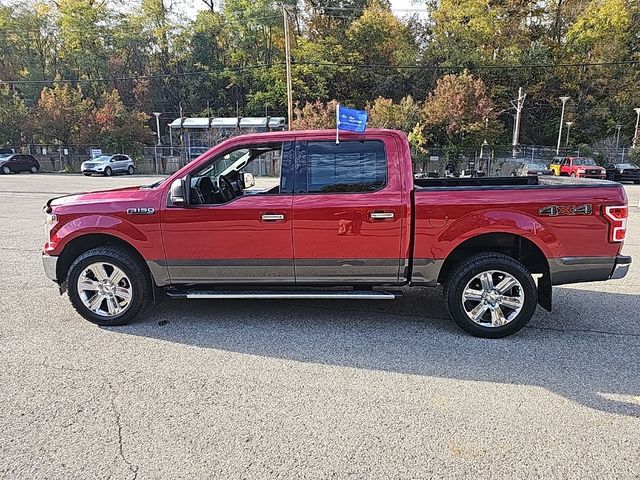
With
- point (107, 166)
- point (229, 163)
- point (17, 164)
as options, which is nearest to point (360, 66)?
point (107, 166)

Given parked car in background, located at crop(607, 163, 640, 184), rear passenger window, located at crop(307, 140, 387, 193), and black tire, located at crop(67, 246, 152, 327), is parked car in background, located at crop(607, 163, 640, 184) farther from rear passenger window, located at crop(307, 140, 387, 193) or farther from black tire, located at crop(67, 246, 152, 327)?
black tire, located at crop(67, 246, 152, 327)

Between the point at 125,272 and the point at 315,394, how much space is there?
244 cm

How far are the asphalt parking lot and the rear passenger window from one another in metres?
1.44

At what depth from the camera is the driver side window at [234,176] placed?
4.62 metres

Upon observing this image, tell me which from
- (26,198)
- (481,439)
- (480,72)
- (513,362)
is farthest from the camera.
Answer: (480,72)

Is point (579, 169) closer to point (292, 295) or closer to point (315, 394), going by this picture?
point (292, 295)

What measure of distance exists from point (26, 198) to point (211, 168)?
1560 cm

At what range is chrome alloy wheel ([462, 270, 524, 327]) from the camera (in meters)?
4.43

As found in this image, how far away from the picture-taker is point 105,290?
479cm

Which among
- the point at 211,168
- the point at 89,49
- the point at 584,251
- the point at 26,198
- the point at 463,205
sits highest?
the point at 89,49

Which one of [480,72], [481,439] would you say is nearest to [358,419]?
[481,439]

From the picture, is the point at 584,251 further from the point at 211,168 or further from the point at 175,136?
the point at 175,136

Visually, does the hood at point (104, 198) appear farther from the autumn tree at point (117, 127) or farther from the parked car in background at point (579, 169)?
the autumn tree at point (117, 127)

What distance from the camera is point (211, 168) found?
15.5 ft
